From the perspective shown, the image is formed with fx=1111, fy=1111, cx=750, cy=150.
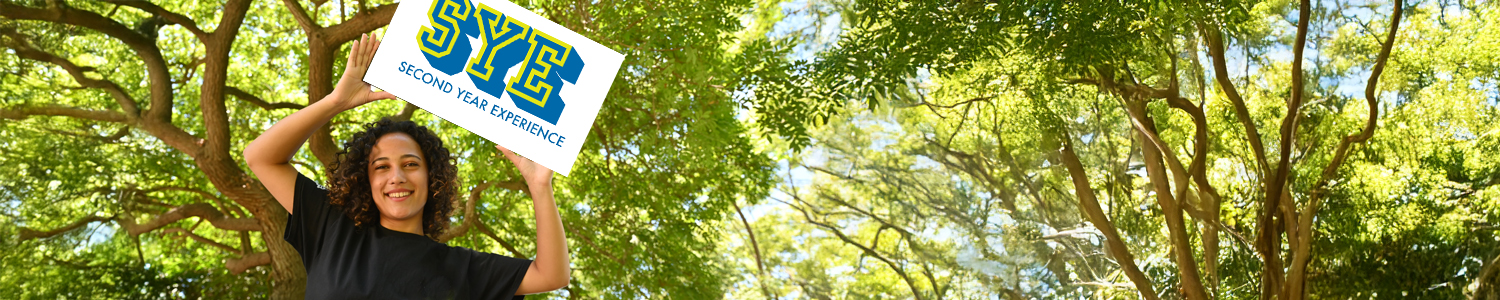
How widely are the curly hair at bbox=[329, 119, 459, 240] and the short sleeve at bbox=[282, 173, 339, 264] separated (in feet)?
0.08

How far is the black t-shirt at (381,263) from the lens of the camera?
1.44 m

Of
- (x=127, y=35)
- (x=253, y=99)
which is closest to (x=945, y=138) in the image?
(x=253, y=99)

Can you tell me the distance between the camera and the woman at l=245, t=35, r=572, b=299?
4.76 ft

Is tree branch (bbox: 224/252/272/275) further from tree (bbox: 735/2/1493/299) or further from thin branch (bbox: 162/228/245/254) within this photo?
tree (bbox: 735/2/1493/299)

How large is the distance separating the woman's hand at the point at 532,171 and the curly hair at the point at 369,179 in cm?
14

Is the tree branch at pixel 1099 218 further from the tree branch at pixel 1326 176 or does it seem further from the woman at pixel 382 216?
the woman at pixel 382 216

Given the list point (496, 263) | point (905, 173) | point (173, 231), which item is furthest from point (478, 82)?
point (905, 173)

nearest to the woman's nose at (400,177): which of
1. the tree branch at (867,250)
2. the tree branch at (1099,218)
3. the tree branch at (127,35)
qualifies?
the tree branch at (127,35)

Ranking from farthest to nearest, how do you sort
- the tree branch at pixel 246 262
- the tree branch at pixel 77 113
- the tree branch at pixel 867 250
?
1. the tree branch at pixel 867 250
2. the tree branch at pixel 246 262
3. the tree branch at pixel 77 113

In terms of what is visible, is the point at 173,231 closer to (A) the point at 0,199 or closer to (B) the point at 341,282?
(A) the point at 0,199

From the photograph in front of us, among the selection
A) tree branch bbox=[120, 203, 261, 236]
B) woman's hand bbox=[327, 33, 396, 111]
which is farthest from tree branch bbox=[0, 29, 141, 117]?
woman's hand bbox=[327, 33, 396, 111]

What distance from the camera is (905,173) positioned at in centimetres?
993

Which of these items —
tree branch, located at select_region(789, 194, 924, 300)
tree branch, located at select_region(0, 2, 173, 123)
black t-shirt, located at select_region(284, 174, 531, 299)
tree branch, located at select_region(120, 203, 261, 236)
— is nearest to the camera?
black t-shirt, located at select_region(284, 174, 531, 299)

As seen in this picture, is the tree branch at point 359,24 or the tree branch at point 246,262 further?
the tree branch at point 246,262
